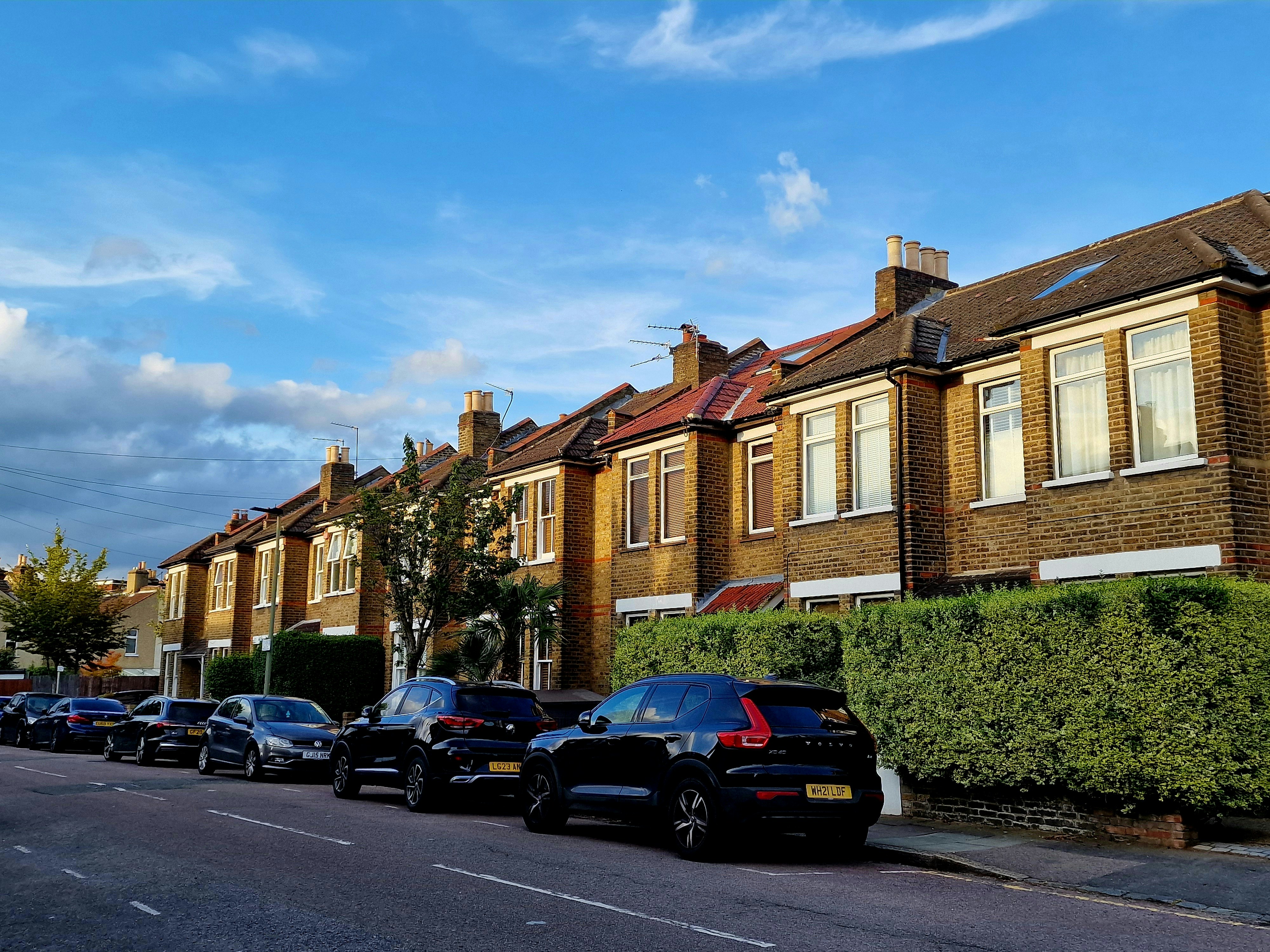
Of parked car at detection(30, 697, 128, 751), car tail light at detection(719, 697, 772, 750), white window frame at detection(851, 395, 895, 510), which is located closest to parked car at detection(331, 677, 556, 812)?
car tail light at detection(719, 697, 772, 750)

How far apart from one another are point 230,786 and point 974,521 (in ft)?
41.2

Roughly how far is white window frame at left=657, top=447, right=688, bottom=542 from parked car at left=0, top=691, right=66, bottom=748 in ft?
59.4

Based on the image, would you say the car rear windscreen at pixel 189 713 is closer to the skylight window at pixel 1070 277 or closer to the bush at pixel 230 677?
the bush at pixel 230 677

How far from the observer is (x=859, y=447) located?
1959cm

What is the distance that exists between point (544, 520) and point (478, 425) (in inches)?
357

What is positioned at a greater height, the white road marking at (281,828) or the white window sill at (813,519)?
the white window sill at (813,519)

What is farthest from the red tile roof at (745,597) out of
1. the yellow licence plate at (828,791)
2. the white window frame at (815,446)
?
the yellow licence plate at (828,791)

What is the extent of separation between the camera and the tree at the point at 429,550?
2464cm

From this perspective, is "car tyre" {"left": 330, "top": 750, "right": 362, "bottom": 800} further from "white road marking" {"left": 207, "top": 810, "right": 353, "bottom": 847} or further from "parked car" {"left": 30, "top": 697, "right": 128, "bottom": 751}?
"parked car" {"left": 30, "top": 697, "right": 128, "bottom": 751}

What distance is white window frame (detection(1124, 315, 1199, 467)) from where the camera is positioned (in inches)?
570

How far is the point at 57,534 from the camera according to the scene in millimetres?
52875

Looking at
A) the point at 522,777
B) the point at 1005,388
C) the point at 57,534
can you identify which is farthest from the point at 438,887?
the point at 57,534

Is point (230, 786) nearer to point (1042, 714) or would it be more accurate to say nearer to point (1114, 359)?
point (1042, 714)

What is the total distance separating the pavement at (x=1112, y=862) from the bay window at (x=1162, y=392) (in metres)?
4.72
